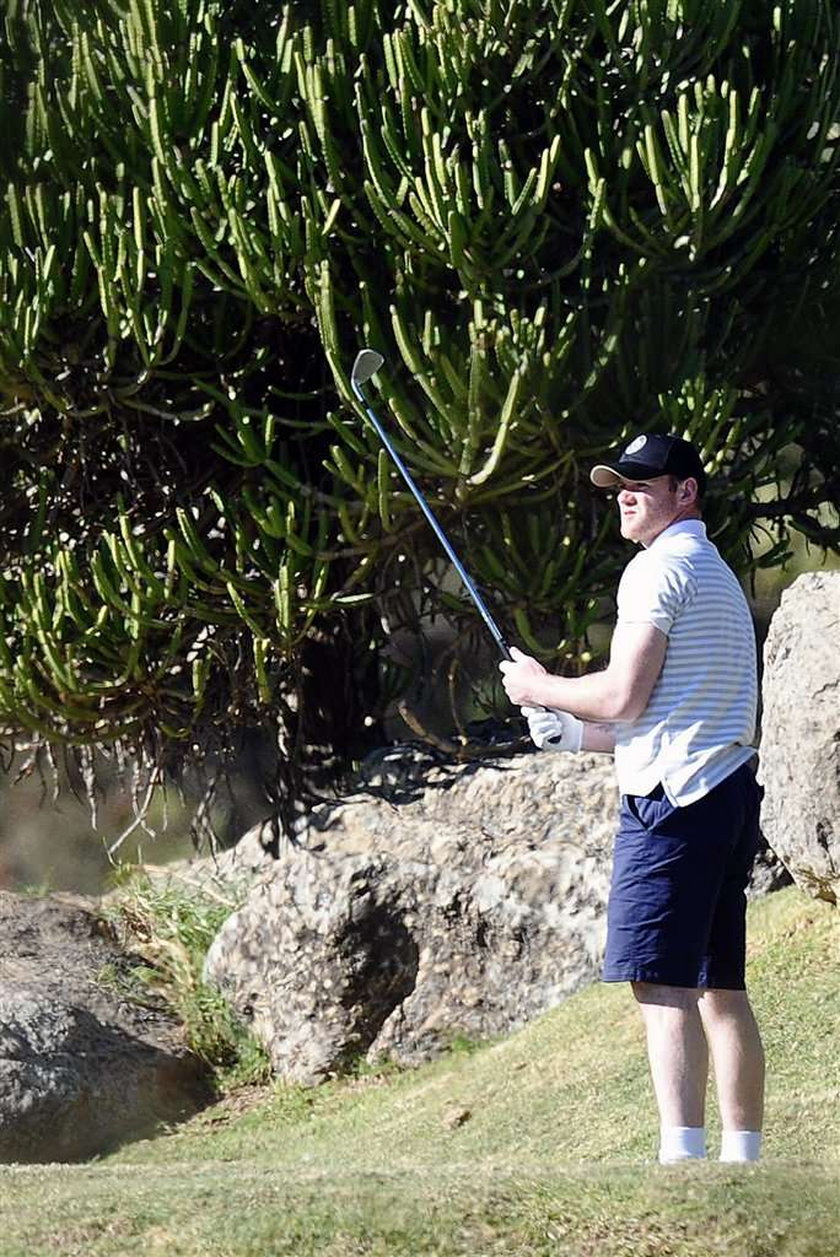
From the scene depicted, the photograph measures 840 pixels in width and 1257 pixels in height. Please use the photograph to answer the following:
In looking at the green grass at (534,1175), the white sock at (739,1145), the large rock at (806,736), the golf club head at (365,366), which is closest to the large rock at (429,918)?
the green grass at (534,1175)

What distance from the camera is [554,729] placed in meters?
4.79

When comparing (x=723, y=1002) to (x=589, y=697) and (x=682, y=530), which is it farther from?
(x=682, y=530)

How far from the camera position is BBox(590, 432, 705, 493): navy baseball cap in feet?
15.8

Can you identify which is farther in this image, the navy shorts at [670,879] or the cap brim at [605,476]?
the cap brim at [605,476]

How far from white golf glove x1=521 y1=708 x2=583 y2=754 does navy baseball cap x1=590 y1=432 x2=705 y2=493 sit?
609 mm

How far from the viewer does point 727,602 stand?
15.5 ft

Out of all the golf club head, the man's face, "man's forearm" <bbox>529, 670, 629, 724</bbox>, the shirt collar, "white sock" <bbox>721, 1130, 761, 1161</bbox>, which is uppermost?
the golf club head

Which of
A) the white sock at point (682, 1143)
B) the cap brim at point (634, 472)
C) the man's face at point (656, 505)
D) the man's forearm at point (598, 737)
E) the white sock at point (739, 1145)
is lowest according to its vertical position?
the white sock at point (739, 1145)

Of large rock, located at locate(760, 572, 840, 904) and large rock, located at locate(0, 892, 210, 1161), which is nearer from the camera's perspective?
large rock, located at locate(760, 572, 840, 904)

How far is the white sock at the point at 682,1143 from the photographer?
4.61 metres

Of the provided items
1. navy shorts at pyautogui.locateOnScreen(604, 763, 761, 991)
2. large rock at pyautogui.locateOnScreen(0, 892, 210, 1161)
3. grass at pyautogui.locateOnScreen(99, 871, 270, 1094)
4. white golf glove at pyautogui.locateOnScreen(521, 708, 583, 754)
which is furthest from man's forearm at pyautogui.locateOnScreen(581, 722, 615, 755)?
grass at pyautogui.locateOnScreen(99, 871, 270, 1094)

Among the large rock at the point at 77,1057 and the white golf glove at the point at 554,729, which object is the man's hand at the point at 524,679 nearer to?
the white golf glove at the point at 554,729

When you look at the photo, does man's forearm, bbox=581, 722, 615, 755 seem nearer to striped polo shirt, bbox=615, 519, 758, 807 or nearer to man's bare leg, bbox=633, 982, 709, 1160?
striped polo shirt, bbox=615, 519, 758, 807

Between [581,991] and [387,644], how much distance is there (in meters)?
2.63
